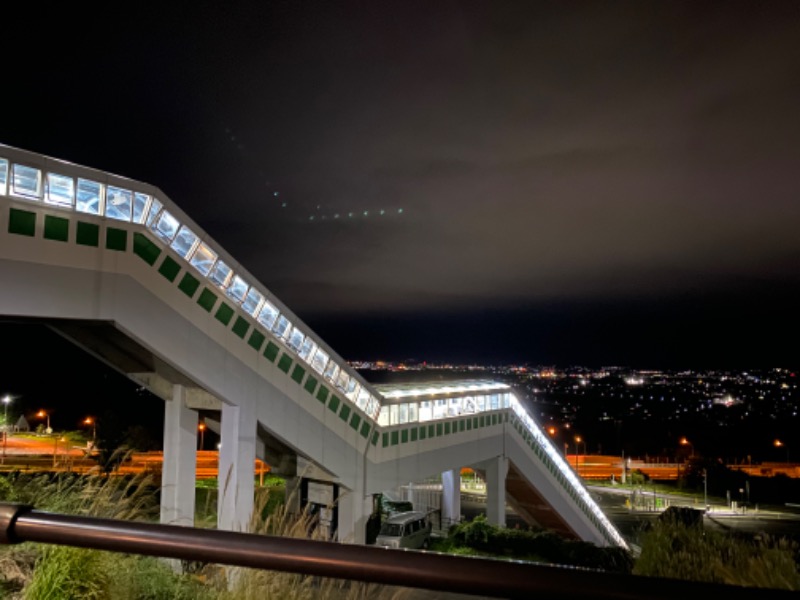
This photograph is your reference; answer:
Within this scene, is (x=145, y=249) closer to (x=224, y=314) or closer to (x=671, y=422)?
(x=224, y=314)

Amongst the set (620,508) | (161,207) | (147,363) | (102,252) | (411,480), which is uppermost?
(161,207)

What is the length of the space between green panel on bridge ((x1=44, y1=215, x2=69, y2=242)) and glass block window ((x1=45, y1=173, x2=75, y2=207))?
278mm

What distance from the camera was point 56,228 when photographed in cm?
1097

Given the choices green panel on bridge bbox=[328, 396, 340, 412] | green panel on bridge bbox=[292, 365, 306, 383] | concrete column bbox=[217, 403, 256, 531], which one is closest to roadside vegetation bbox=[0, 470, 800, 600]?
concrete column bbox=[217, 403, 256, 531]

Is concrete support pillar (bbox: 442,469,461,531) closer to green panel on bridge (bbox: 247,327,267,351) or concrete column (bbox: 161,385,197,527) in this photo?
concrete column (bbox: 161,385,197,527)

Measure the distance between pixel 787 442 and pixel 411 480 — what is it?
3098 inches

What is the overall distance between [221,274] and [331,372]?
4979 mm

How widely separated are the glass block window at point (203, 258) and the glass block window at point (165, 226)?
0.71 m

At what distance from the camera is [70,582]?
15.0 ft

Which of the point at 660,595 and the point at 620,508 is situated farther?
the point at 620,508

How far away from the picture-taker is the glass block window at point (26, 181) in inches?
412

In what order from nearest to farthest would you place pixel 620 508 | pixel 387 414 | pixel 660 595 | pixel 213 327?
1. pixel 660 595
2. pixel 213 327
3. pixel 387 414
4. pixel 620 508

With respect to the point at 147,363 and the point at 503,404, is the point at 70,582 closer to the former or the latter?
the point at 147,363

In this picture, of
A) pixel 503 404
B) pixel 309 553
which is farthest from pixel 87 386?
pixel 309 553
